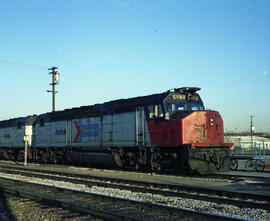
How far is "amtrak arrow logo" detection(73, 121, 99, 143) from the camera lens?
20969 mm

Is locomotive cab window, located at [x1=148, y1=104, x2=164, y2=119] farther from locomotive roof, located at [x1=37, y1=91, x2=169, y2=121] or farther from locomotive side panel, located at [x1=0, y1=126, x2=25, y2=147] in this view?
locomotive side panel, located at [x1=0, y1=126, x2=25, y2=147]

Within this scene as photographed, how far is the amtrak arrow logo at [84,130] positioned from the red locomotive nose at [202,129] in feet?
23.2

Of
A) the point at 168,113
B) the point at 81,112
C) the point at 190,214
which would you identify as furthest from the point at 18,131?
the point at 190,214

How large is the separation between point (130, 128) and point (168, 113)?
2937mm

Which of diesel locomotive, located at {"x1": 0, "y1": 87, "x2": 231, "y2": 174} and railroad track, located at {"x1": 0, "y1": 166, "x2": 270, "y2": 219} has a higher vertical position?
diesel locomotive, located at {"x1": 0, "y1": 87, "x2": 231, "y2": 174}

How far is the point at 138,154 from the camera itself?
17.9 metres

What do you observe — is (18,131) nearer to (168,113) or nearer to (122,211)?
(168,113)

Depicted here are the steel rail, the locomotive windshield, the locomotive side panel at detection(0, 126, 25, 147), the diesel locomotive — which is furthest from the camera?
the locomotive side panel at detection(0, 126, 25, 147)

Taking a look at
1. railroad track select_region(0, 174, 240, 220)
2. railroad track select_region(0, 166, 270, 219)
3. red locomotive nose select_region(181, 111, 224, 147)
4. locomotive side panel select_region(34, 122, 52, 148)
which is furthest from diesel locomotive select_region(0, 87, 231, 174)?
railroad track select_region(0, 174, 240, 220)

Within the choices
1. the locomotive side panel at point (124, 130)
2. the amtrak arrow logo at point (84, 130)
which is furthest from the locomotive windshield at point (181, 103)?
the amtrak arrow logo at point (84, 130)

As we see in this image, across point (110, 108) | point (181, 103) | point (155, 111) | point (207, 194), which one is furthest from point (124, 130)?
point (207, 194)

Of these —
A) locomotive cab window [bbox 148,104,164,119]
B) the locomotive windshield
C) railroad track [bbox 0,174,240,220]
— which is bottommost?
railroad track [bbox 0,174,240,220]

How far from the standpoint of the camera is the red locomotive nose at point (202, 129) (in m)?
15.6

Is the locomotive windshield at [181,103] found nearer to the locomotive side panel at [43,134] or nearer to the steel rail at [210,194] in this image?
the steel rail at [210,194]
